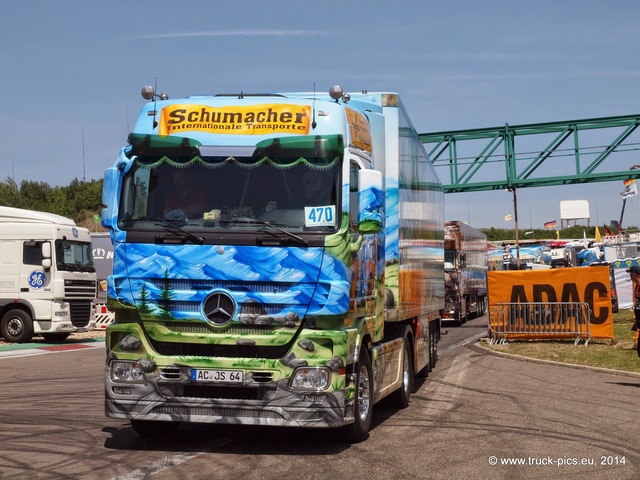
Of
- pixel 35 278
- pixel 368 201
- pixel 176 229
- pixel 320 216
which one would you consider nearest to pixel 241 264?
pixel 176 229

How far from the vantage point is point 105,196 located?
907 cm

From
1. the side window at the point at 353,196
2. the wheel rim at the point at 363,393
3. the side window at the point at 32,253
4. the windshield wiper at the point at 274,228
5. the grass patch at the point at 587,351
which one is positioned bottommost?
the grass patch at the point at 587,351

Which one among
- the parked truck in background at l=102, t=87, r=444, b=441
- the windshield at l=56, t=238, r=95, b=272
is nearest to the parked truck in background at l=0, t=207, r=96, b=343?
the windshield at l=56, t=238, r=95, b=272

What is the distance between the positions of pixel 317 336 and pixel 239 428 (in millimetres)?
2477

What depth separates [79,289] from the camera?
2720 cm

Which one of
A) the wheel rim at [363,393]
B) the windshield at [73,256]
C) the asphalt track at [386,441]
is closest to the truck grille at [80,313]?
the windshield at [73,256]

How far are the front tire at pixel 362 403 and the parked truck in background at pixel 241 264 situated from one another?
2 centimetres

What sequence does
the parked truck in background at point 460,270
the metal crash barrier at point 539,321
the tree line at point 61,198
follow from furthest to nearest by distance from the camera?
1. the tree line at point 61,198
2. the parked truck in background at point 460,270
3. the metal crash barrier at point 539,321

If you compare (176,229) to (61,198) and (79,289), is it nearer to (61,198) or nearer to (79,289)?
(79,289)

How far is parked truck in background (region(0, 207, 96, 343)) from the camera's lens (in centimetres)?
2641

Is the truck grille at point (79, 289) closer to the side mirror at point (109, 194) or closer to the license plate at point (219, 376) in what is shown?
the side mirror at point (109, 194)

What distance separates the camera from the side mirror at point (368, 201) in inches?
351

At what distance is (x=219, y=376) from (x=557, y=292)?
16225 mm

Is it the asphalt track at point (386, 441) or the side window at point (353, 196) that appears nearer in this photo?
the asphalt track at point (386, 441)
